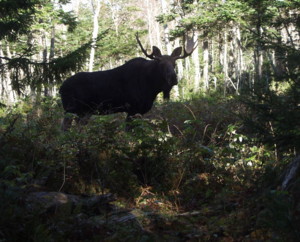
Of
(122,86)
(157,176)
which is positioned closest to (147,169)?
(157,176)

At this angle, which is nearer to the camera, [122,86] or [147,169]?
[147,169]

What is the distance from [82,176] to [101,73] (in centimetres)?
510

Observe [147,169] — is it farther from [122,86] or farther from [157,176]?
[122,86]

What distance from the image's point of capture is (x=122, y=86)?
981cm

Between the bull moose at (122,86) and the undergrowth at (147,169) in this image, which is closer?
the undergrowth at (147,169)

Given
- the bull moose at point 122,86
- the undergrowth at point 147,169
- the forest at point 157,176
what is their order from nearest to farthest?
the forest at point 157,176 < the undergrowth at point 147,169 < the bull moose at point 122,86

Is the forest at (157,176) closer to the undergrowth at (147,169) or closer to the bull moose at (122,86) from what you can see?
the undergrowth at (147,169)

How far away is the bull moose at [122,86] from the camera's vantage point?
375 inches

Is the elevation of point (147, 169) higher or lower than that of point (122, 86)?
lower

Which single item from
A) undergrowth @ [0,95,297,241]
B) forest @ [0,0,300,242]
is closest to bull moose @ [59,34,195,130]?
forest @ [0,0,300,242]

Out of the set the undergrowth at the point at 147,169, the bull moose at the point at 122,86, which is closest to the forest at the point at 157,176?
the undergrowth at the point at 147,169

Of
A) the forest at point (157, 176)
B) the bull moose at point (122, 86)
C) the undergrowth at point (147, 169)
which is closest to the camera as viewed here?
the forest at point (157, 176)

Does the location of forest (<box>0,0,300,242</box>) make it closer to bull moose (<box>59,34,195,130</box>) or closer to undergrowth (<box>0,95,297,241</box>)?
undergrowth (<box>0,95,297,241</box>)

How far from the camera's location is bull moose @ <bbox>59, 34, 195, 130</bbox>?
31.2 ft
